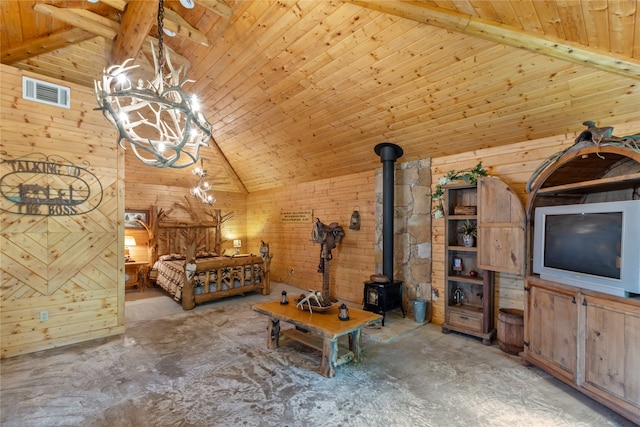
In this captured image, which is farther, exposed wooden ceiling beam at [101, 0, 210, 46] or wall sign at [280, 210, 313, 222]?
wall sign at [280, 210, 313, 222]

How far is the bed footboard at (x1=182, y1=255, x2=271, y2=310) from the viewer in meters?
5.36

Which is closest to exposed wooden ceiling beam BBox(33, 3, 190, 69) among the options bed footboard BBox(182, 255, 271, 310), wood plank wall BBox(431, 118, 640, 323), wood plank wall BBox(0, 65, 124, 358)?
wood plank wall BBox(0, 65, 124, 358)

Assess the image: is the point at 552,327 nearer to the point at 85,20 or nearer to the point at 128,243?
the point at 85,20

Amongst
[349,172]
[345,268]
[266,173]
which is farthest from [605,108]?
[266,173]

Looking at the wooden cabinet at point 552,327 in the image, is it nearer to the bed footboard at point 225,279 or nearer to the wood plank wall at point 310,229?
the wood plank wall at point 310,229

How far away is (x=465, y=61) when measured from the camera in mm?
3029

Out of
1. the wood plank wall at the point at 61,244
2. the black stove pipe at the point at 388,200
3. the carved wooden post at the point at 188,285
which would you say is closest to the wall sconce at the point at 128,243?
the carved wooden post at the point at 188,285

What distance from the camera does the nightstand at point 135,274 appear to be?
6.60m

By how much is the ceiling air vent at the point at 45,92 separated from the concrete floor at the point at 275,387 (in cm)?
303

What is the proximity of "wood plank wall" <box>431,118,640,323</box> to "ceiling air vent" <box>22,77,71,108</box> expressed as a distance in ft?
17.0

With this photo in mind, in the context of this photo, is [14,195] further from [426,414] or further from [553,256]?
[553,256]

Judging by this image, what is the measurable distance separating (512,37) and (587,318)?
97.6 inches

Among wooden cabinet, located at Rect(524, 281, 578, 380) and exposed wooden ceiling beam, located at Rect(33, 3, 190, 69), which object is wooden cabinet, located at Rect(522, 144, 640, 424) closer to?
wooden cabinet, located at Rect(524, 281, 578, 380)

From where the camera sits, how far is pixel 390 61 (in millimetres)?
3348
